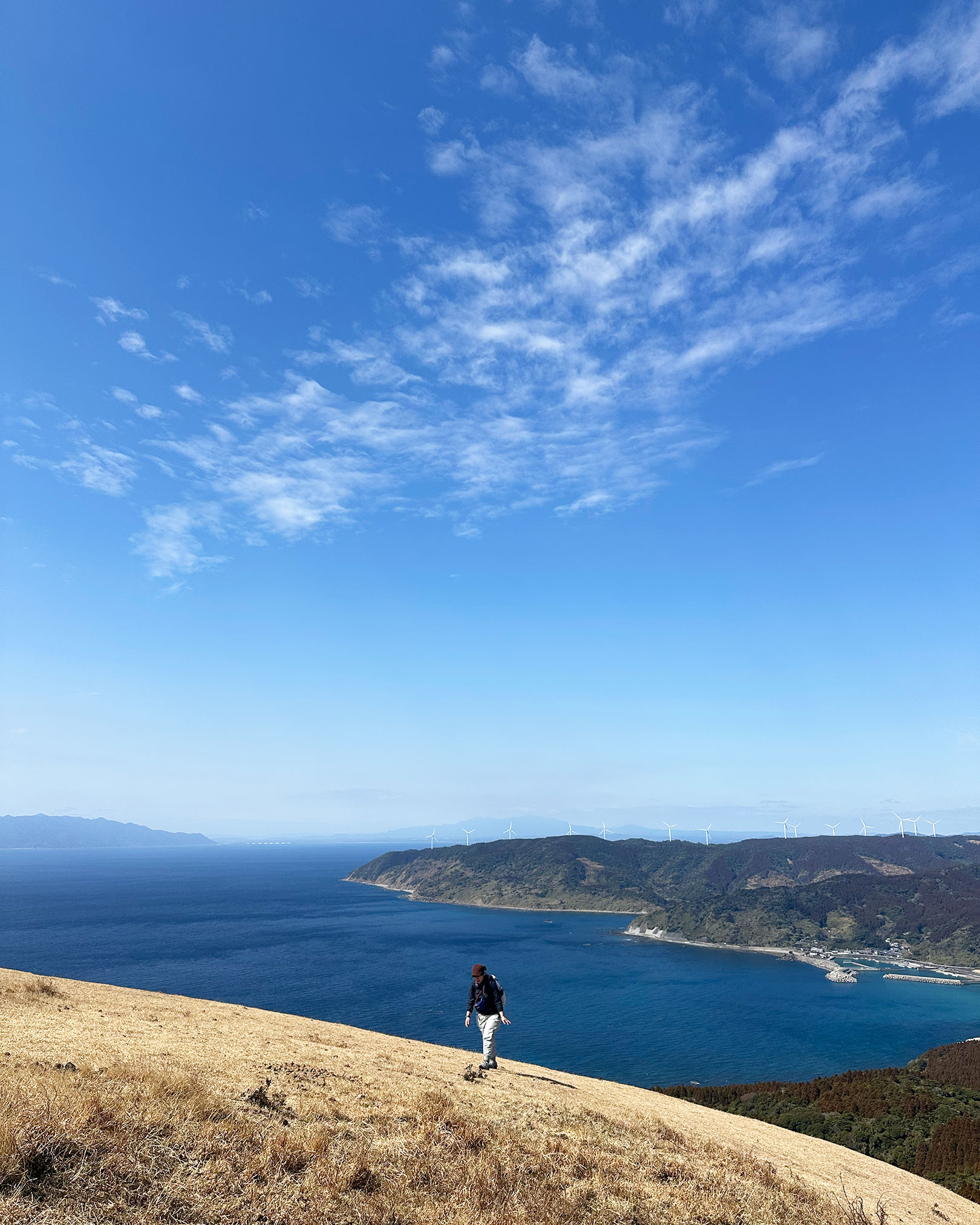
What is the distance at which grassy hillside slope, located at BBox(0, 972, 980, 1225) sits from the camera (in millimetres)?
8555

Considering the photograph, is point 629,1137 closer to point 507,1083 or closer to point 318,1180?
point 507,1083

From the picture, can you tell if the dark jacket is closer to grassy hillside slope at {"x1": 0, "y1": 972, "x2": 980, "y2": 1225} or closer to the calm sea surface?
grassy hillside slope at {"x1": 0, "y1": 972, "x2": 980, "y2": 1225}

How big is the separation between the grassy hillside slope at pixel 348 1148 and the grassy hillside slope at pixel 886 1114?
30.2 metres

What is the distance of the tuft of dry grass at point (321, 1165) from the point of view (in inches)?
325

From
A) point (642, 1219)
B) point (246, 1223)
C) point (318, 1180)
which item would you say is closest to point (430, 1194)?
point (318, 1180)

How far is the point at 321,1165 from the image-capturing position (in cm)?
1005

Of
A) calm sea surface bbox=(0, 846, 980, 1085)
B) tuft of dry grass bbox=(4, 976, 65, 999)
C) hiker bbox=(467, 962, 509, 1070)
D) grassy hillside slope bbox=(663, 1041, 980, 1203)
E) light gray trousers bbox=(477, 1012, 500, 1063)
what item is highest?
hiker bbox=(467, 962, 509, 1070)

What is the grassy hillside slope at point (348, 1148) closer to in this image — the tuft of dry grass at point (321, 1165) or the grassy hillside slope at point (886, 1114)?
the tuft of dry grass at point (321, 1165)

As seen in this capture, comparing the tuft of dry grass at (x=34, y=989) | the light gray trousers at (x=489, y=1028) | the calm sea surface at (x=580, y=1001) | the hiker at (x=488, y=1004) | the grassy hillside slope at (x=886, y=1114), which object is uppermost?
the hiker at (x=488, y=1004)

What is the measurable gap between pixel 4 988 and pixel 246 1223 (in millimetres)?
23480

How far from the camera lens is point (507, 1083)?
1883 cm

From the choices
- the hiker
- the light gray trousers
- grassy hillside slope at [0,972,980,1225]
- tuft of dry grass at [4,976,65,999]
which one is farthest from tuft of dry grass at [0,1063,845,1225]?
tuft of dry grass at [4,976,65,999]

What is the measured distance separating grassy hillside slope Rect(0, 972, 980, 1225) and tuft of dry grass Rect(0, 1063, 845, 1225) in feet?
0.12

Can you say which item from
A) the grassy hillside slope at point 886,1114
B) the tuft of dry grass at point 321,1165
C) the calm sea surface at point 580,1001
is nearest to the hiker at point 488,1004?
the tuft of dry grass at point 321,1165
